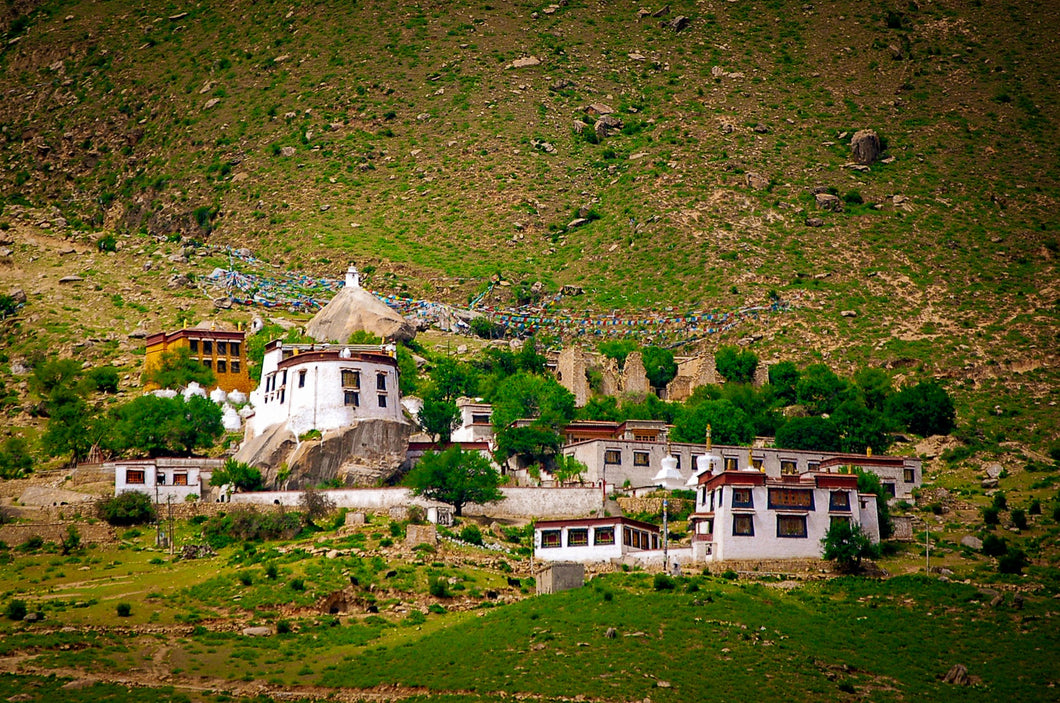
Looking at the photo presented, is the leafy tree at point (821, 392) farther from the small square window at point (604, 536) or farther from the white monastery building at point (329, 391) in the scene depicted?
the small square window at point (604, 536)

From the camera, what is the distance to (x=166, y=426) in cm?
10581

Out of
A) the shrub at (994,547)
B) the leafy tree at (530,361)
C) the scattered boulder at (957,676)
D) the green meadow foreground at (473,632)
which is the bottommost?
the scattered boulder at (957,676)

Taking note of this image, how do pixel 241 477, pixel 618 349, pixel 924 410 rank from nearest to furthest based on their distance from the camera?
1. pixel 241 477
2. pixel 924 410
3. pixel 618 349

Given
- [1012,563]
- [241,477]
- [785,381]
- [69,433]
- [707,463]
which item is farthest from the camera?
[785,381]

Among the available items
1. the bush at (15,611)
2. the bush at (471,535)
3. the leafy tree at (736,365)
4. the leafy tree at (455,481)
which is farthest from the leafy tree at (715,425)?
the bush at (15,611)

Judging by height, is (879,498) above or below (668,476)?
below

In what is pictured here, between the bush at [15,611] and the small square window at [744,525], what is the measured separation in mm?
33738

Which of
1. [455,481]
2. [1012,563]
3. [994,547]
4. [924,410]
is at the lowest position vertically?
[1012,563]

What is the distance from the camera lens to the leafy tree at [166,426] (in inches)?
4136

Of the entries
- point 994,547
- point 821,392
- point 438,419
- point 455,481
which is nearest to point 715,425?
point 821,392

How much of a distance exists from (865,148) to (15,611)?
12746 centimetres

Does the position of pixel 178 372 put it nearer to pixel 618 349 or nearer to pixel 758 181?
pixel 618 349

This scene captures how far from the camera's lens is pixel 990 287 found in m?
154

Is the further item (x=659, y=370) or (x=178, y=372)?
(x=659, y=370)
